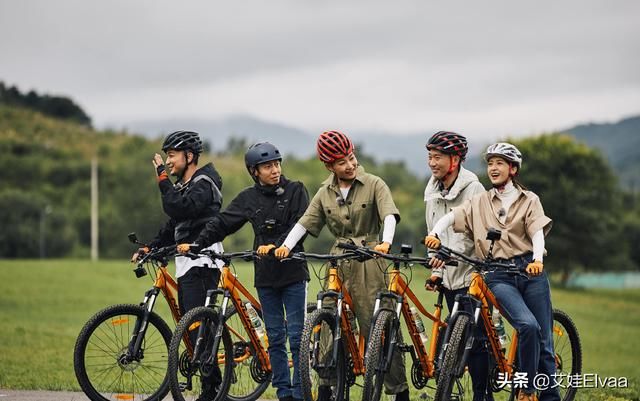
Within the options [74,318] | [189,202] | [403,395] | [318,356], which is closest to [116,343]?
[189,202]

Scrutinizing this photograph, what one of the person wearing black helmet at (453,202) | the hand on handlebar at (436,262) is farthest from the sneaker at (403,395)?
the hand on handlebar at (436,262)

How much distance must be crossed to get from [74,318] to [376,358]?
24.9 meters

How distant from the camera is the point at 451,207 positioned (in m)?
8.77

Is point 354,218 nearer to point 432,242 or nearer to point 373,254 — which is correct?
point 373,254

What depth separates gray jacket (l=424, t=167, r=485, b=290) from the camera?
869cm

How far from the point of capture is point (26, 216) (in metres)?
92.9

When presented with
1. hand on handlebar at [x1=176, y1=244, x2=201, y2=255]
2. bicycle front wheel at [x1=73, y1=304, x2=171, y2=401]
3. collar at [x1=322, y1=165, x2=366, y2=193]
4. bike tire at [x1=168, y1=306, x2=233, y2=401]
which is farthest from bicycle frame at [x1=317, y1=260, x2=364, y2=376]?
bicycle front wheel at [x1=73, y1=304, x2=171, y2=401]

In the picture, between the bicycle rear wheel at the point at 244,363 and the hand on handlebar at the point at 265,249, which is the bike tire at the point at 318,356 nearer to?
the hand on handlebar at the point at 265,249

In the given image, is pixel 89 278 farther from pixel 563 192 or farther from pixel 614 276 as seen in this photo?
pixel 614 276

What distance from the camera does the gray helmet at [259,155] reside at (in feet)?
28.7

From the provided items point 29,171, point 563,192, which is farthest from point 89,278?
point 29,171

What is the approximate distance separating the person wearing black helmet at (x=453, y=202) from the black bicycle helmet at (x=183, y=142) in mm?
2089

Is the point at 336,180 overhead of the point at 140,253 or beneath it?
overhead

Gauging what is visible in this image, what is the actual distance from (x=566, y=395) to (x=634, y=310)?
1964 inches
